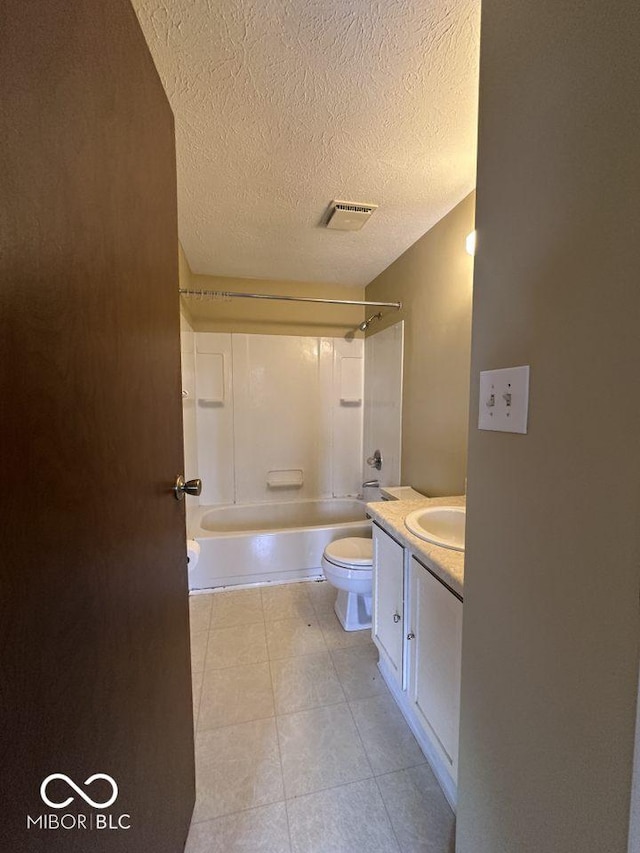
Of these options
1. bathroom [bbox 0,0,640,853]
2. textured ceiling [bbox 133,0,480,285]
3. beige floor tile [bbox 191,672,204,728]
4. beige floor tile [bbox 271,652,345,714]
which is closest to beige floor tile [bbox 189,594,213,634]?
beige floor tile [bbox 191,672,204,728]

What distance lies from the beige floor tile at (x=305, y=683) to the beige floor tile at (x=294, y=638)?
0.14 feet

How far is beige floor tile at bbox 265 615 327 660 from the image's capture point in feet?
5.82

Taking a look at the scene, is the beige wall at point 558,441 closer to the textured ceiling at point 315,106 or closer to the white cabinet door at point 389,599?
the textured ceiling at point 315,106

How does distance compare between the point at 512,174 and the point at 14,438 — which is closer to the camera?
the point at 14,438

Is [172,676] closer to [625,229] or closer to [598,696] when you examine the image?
[598,696]

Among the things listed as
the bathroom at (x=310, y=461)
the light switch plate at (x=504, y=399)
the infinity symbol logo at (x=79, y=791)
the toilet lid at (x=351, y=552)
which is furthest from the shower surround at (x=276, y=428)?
the light switch plate at (x=504, y=399)

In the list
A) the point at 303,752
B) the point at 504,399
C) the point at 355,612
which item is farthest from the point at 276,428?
the point at 504,399

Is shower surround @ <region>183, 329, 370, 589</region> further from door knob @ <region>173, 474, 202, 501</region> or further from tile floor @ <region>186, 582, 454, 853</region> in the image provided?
door knob @ <region>173, 474, 202, 501</region>

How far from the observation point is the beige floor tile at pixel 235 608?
2.02 metres

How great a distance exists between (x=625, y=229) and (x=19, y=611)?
2.91 feet

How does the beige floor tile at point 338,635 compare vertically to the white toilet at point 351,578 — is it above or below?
below

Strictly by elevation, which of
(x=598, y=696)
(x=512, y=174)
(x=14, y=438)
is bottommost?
(x=598, y=696)

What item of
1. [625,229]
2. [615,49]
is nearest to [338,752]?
[625,229]

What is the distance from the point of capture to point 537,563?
1.96 ft
